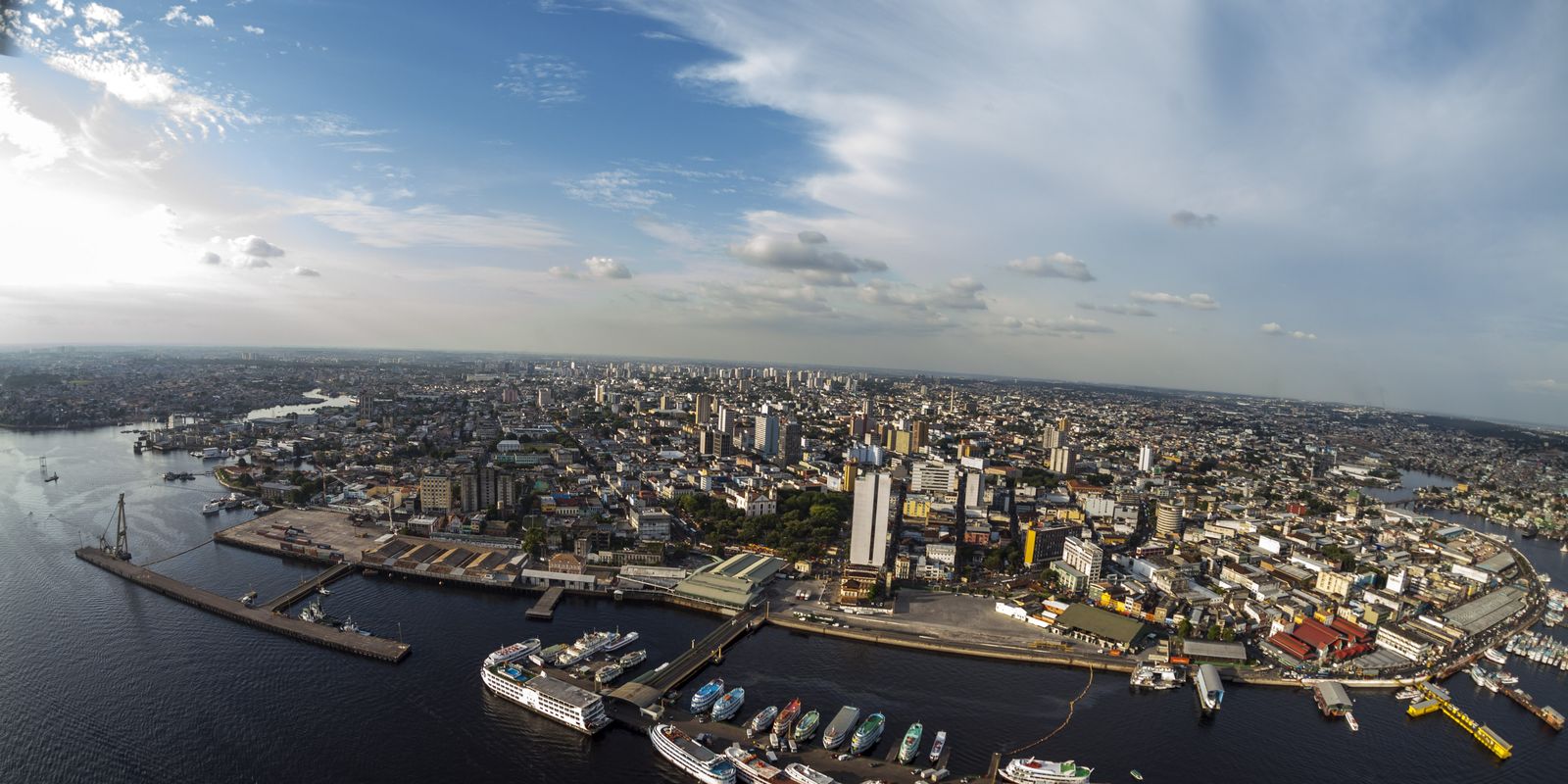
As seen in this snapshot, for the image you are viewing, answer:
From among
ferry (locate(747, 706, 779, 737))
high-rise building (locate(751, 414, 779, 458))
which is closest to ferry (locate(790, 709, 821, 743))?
ferry (locate(747, 706, 779, 737))

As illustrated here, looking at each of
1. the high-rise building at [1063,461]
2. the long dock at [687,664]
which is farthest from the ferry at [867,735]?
the high-rise building at [1063,461]

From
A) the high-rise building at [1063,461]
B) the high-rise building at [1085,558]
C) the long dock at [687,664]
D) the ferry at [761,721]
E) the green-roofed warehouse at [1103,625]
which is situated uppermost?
the high-rise building at [1063,461]

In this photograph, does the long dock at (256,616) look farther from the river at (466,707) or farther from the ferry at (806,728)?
the ferry at (806,728)

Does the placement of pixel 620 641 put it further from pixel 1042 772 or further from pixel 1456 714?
pixel 1456 714

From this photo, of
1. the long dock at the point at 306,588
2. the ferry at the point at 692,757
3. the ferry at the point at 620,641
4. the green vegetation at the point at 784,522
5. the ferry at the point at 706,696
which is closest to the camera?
the ferry at the point at 692,757

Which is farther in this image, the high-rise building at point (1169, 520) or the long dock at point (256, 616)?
the high-rise building at point (1169, 520)

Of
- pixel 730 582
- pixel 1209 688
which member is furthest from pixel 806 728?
pixel 1209 688
